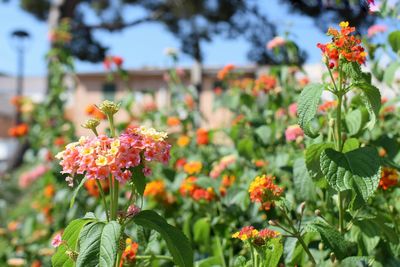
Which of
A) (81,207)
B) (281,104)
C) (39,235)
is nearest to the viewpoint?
(281,104)

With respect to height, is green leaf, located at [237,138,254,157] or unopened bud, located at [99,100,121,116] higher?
unopened bud, located at [99,100,121,116]

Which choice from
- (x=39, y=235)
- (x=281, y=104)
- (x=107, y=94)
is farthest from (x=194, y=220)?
(x=107, y=94)

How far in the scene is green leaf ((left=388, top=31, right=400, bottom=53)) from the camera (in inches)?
82.5

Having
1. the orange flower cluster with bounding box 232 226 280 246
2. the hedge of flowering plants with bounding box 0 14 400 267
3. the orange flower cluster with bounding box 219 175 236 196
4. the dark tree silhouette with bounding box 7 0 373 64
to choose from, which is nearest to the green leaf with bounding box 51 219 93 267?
the hedge of flowering plants with bounding box 0 14 400 267

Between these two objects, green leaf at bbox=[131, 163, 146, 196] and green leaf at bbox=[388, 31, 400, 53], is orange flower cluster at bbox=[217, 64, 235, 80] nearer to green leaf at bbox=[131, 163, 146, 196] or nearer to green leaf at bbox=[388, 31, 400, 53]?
green leaf at bbox=[388, 31, 400, 53]

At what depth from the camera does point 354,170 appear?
52.7 inches

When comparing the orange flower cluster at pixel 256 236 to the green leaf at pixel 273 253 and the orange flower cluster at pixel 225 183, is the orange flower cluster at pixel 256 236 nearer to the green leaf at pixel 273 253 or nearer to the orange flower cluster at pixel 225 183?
the green leaf at pixel 273 253

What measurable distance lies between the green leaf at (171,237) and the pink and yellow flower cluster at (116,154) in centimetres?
10

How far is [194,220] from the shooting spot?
2408mm

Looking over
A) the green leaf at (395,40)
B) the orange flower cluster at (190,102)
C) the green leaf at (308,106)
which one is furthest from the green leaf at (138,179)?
the orange flower cluster at (190,102)

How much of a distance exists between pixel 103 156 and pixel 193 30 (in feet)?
39.3

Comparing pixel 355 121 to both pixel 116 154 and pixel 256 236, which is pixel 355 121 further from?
pixel 116 154

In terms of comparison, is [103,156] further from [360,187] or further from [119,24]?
[119,24]

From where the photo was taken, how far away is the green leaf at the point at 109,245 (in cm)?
119
